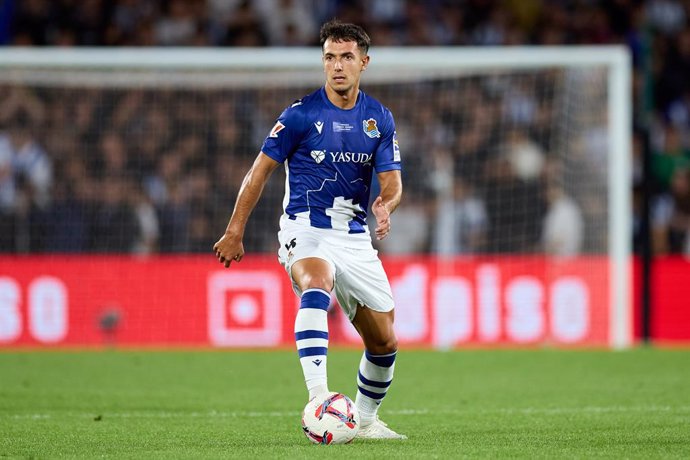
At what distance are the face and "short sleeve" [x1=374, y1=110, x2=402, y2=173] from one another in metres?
0.37

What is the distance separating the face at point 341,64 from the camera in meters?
7.04

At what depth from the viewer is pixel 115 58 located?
15430 mm

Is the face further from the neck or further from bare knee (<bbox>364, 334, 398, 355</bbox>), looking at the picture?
bare knee (<bbox>364, 334, 398, 355</bbox>)

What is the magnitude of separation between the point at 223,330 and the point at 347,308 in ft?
30.1

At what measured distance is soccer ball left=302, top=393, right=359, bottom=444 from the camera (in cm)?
646

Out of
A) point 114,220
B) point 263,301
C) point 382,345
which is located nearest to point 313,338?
point 382,345

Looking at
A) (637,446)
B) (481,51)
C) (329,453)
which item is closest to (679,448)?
(637,446)

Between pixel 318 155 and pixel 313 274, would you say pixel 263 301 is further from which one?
pixel 313 274

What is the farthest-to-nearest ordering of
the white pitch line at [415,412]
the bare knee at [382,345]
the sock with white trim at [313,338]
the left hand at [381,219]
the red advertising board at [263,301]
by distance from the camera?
the red advertising board at [263,301] → the white pitch line at [415,412] → the bare knee at [382,345] → the left hand at [381,219] → the sock with white trim at [313,338]

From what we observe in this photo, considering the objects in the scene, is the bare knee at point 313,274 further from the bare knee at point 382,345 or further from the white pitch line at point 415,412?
the white pitch line at point 415,412

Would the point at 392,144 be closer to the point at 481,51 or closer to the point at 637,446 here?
the point at 637,446

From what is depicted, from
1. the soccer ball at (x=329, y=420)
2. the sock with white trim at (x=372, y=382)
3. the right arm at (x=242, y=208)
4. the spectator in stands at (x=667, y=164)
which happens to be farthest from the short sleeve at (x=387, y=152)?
the spectator in stands at (x=667, y=164)

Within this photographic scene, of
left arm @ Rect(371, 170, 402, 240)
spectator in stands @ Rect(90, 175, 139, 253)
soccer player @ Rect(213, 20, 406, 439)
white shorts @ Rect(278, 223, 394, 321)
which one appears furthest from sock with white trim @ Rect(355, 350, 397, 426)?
spectator in stands @ Rect(90, 175, 139, 253)

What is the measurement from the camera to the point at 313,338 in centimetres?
Answer: 663
